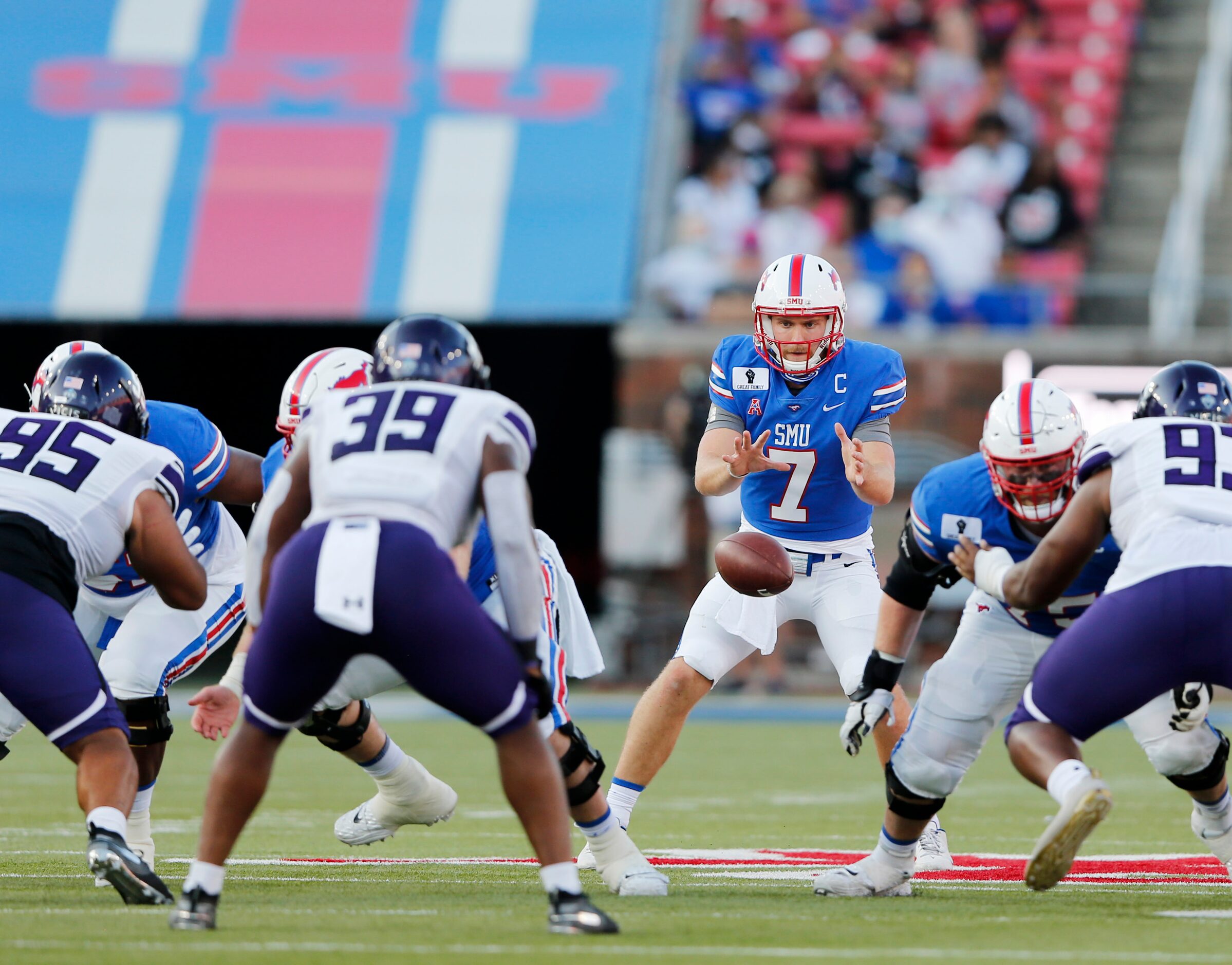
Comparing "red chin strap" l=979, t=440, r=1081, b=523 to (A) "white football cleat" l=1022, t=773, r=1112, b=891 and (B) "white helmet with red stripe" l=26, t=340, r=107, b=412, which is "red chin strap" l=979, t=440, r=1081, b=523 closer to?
(A) "white football cleat" l=1022, t=773, r=1112, b=891

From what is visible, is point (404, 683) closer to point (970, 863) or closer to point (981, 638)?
point (981, 638)

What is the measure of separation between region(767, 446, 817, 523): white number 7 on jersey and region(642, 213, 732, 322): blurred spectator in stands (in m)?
7.48

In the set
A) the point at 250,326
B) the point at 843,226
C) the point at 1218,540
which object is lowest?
the point at 250,326

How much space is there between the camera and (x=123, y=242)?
43.9ft

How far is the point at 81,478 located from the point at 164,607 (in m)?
1.01

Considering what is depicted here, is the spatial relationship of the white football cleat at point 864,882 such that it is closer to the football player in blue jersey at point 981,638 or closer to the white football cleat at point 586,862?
the football player in blue jersey at point 981,638

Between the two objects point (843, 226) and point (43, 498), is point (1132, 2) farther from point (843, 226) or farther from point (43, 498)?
point (43, 498)

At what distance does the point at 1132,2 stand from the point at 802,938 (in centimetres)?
1460

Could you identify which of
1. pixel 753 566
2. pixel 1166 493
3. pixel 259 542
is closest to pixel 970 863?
pixel 753 566

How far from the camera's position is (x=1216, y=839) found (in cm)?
509

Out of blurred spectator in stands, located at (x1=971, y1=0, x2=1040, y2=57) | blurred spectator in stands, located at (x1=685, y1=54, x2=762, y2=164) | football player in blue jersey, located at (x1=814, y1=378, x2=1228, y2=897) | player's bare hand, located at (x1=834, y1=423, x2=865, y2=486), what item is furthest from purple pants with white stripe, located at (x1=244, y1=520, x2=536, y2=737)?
blurred spectator in stands, located at (x1=971, y1=0, x2=1040, y2=57)

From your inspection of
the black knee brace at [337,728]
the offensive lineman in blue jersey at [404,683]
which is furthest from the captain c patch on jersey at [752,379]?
the black knee brace at [337,728]

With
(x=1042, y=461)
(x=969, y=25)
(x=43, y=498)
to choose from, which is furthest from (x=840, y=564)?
(x=969, y=25)

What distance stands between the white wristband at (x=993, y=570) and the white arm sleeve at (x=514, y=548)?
1253 millimetres
